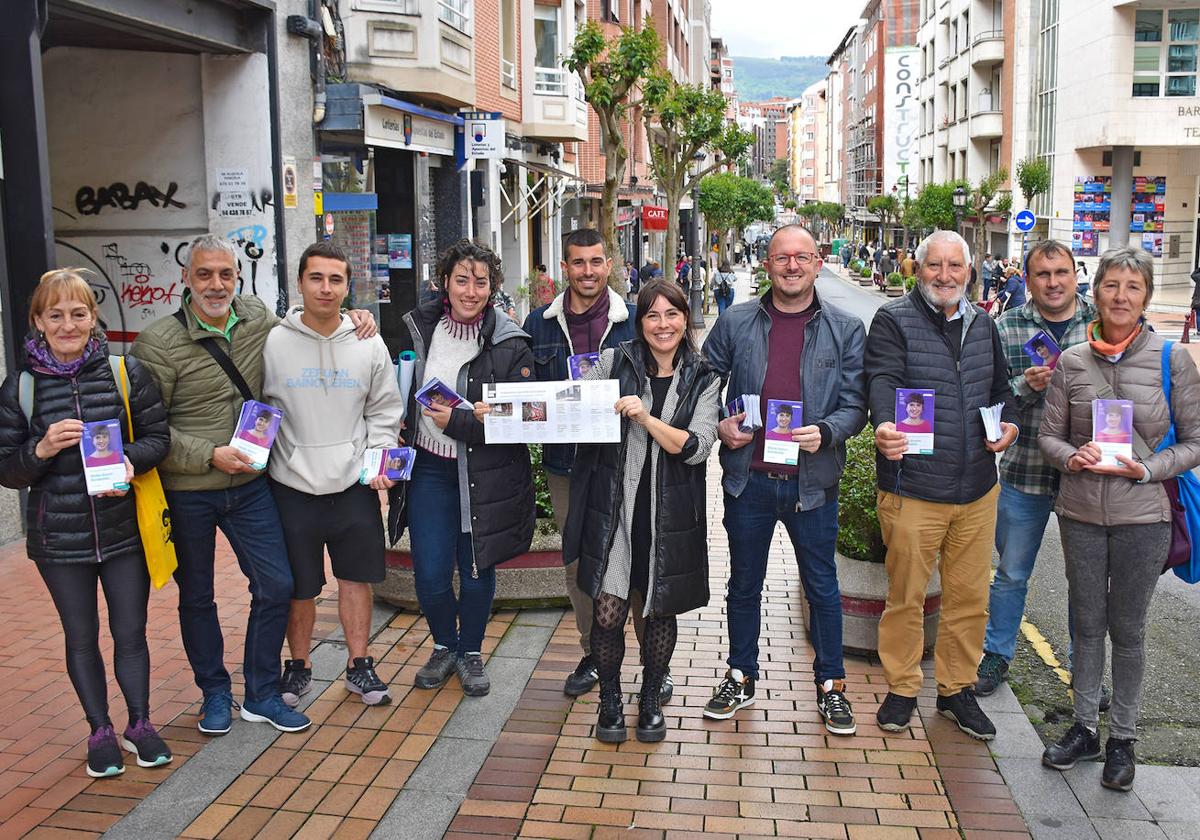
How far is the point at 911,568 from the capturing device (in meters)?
5.11

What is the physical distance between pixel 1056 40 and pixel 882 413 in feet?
148

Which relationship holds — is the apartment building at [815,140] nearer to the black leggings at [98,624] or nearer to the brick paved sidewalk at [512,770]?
the brick paved sidewalk at [512,770]

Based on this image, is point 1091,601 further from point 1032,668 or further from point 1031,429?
point 1032,668

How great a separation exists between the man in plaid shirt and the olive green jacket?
342 centimetres

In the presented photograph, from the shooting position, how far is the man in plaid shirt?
213 inches

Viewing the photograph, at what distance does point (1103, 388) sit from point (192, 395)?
367cm

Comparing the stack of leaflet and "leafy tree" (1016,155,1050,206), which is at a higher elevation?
"leafy tree" (1016,155,1050,206)

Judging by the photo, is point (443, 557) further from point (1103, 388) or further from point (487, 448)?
point (1103, 388)

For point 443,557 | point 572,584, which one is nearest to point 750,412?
point 572,584

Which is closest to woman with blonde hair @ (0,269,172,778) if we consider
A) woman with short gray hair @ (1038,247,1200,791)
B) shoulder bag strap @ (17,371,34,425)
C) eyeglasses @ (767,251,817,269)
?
shoulder bag strap @ (17,371,34,425)

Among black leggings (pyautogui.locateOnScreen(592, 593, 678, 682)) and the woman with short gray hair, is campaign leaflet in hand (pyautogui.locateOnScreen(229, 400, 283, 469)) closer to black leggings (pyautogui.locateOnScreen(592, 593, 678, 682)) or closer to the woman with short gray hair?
black leggings (pyautogui.locateOnScreen(592, 593, 678, 682))

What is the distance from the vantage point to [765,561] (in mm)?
5246

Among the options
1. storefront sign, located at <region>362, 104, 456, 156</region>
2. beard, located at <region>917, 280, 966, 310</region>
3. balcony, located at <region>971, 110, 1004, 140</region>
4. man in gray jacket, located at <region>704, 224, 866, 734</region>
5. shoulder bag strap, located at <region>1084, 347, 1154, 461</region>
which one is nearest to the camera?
shoulder bag strap, located at <region>1084, 347, 1154, 461</region>

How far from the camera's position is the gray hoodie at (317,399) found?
16.3ft
